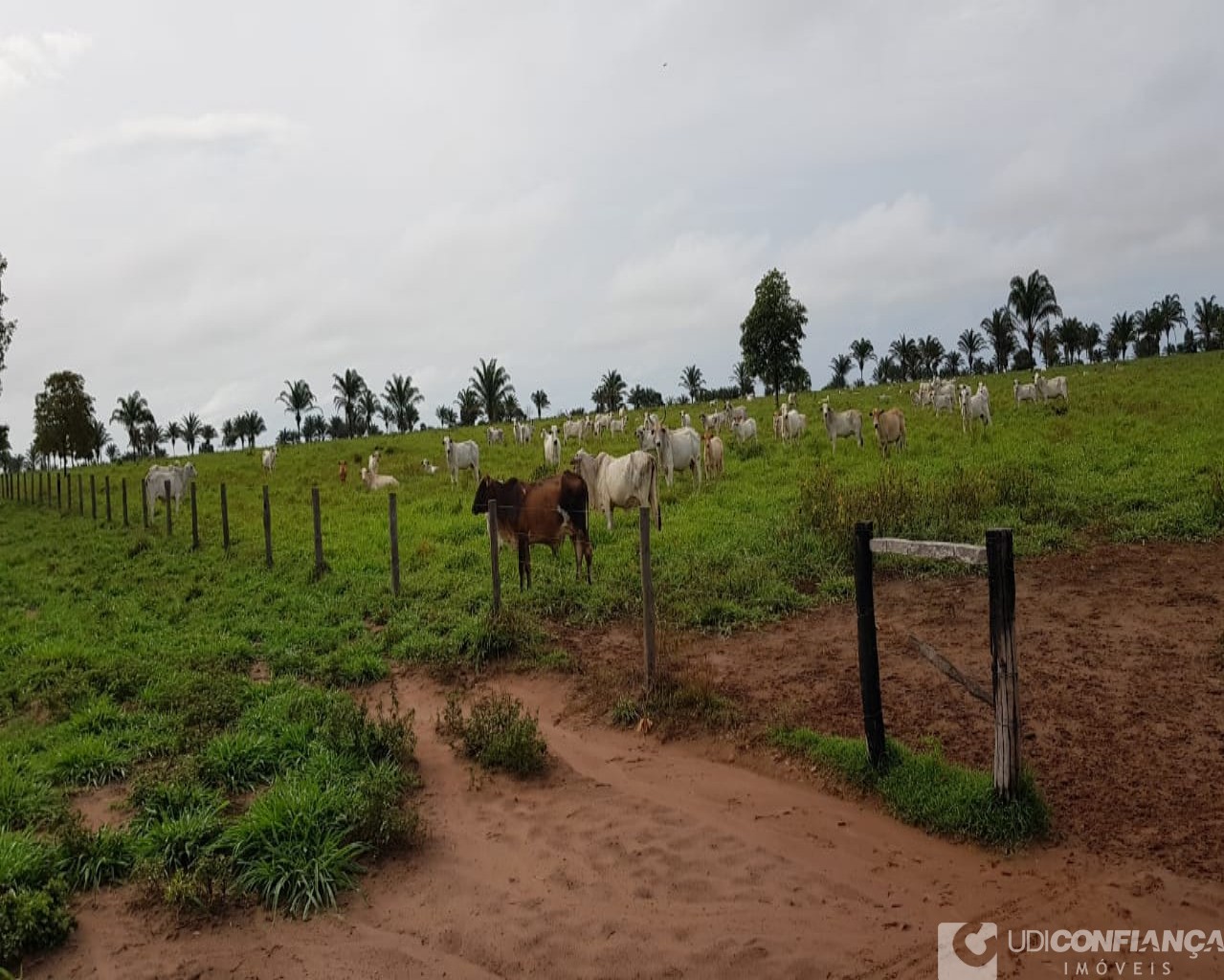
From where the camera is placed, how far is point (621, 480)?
13.7m

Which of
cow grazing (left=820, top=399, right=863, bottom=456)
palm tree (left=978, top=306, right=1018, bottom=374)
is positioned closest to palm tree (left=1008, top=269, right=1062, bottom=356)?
palm tree (left=978, top=306, right=1018, bottom=374)

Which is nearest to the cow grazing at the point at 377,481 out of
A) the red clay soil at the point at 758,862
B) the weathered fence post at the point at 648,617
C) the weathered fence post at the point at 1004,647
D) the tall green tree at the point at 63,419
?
the red clay soil at the point at 758,862

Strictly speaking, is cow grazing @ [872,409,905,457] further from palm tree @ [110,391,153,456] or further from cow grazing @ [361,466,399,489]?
palm tree @ [110,391,153,456]

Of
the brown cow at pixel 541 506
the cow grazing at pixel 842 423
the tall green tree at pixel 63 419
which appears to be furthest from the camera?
the tall green tree at pixel 63 419

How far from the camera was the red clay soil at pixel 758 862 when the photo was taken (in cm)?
401

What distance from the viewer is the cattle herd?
11.7 metres

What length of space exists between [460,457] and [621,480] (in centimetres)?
1288

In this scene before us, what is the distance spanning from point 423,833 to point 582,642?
390 cm

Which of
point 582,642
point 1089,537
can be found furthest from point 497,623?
point 1089,537

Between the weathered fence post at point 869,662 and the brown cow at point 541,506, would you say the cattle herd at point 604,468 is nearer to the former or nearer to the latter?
the brown cow at point 541,506

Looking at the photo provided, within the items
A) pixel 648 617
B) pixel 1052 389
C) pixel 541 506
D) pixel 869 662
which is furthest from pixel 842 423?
pixel 869 662

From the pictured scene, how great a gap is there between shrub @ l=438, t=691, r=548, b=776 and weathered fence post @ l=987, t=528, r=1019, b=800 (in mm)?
3298

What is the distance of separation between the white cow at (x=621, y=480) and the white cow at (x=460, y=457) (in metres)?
11.1

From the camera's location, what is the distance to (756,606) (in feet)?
31.0
